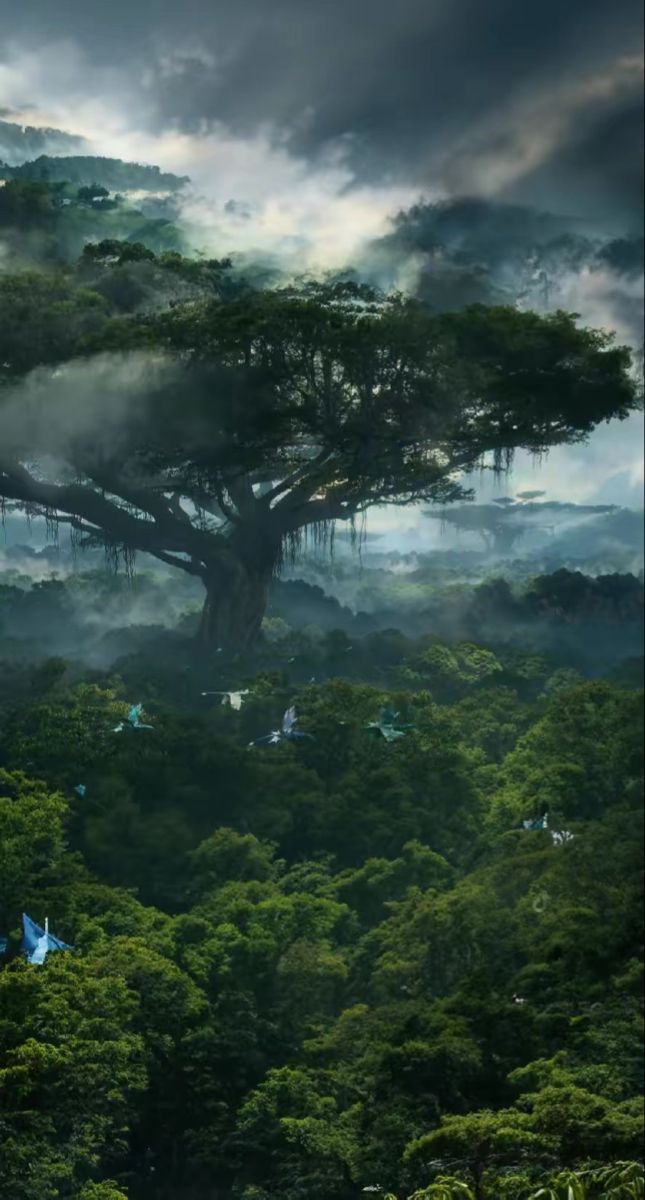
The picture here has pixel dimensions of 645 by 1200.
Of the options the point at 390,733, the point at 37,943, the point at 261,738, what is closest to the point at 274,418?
the point at 261,738

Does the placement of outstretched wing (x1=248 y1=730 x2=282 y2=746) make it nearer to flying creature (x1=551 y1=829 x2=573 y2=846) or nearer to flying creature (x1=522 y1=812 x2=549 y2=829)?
flying creature (x1=522 y1=812 x2=549 y2=829)

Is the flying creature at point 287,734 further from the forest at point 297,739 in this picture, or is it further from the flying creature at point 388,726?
the flying creature at point 388,726

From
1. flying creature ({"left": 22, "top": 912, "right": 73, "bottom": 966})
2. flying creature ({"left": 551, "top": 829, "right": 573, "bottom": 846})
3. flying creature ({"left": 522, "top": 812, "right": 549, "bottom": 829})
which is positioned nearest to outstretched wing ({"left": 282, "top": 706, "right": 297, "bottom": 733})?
flying creature ({"left": 522, "top": 812, "right": 549, "bottom": 829})

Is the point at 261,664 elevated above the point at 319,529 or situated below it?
below

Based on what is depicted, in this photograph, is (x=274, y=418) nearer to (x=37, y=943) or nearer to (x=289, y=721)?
(x=289, y=721)

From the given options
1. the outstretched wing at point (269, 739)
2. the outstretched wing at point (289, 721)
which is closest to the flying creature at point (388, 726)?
the outstretched wing at point (289, 721)

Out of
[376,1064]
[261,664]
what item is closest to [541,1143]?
[376,1064]

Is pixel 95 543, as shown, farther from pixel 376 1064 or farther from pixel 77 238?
pixel 376 1064
